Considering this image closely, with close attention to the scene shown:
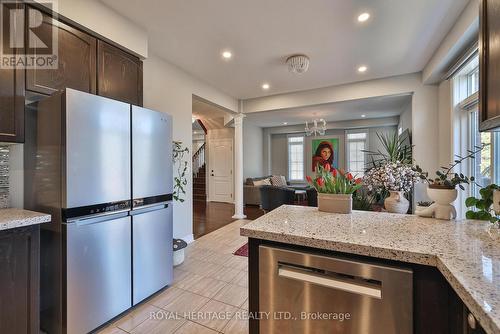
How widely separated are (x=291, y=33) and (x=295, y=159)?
241 inches

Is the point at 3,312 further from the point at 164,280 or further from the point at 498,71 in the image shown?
the point at 498,71

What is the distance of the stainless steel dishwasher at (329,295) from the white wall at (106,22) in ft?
7.36

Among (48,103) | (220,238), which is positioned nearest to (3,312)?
(48,103)

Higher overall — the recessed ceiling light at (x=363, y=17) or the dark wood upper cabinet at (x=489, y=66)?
the recessed ceiling light at (x=363, y=17)

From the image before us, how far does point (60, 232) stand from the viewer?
58.5 inches

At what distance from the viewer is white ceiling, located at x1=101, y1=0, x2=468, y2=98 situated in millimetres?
2068

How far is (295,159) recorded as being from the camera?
838 cm

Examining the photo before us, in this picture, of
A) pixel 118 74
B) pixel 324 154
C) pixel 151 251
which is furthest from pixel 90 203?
pixel 324 154

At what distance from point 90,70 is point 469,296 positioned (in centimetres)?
257

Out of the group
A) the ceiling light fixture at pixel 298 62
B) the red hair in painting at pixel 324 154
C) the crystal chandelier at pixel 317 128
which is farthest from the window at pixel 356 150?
the ceiling light fixture at pixel 298 62

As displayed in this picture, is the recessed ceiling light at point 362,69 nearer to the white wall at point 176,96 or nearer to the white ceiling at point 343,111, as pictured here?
the white ceiling at point 343,111

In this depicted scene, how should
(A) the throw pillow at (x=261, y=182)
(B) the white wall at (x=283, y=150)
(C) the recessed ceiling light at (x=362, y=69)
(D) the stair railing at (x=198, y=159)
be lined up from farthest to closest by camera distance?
1. (D) the stair railing at (x=198, y=159)
2. (B) the white wall at (x=283, y=150)
3. (A) the throw pillow at (x=261, y=182)
4. (C) the recessed ceiling light at (x=362, y=69)

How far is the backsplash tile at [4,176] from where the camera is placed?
165 cm

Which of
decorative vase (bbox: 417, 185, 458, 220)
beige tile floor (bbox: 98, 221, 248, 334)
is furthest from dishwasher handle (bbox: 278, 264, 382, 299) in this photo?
beige tile floor (bbox: 98, 221, 248, 334)
